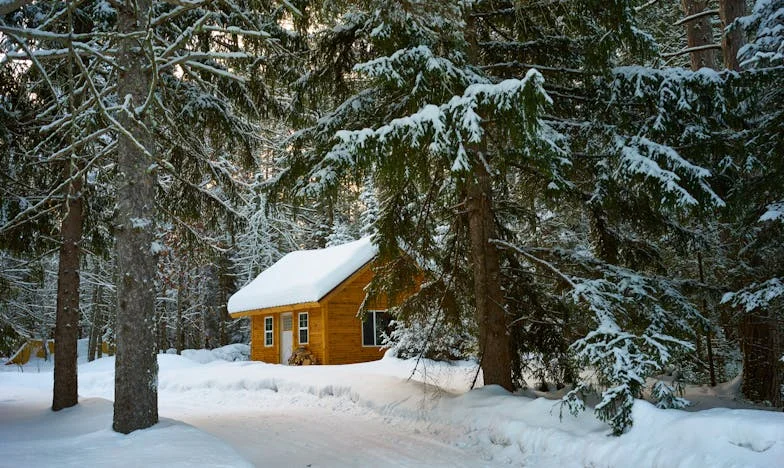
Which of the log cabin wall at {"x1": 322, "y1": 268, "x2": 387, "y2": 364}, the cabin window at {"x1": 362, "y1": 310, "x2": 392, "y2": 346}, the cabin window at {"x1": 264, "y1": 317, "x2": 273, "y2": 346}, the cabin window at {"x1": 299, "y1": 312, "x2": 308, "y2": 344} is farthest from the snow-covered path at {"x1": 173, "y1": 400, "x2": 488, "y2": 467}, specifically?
the cabin window at {"x1": 264, "y1": 317, "x2": 273, "y2": 346}

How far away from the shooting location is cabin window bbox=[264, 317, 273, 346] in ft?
85.0

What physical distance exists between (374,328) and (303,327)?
285cm

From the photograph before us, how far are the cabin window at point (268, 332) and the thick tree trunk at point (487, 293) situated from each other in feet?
57.7

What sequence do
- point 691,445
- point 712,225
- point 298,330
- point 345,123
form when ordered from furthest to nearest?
1. point 298,330
2. point 712,225
3. point 345,123
4. point 691,445

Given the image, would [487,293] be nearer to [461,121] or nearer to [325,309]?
[461,121]

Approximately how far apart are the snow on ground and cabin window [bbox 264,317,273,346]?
10835mm

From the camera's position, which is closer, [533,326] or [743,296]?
[743,296]

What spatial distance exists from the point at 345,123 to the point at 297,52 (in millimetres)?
1748

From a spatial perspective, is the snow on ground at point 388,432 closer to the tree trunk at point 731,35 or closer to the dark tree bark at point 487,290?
the dark tree bark at point 487,290

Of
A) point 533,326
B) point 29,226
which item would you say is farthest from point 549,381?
point 29,226

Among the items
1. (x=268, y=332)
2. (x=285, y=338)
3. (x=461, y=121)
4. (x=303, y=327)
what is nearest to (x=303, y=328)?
(x=303, y=327)

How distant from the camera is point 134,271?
7008mm

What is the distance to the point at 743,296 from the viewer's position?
23.9 feet

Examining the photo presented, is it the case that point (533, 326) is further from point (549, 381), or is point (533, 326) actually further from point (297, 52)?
point (297, 52)
